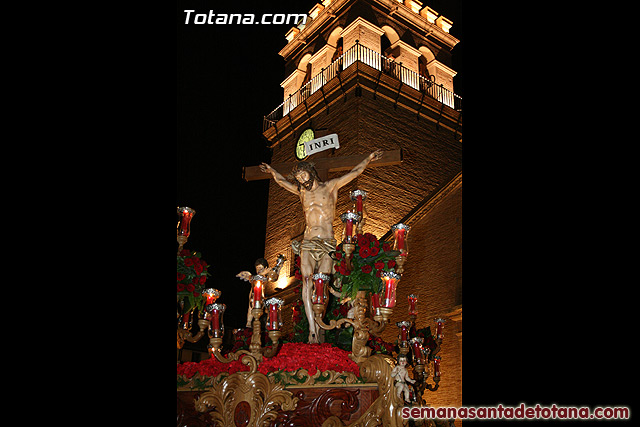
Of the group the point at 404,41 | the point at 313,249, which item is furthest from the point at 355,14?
the point at 313,249

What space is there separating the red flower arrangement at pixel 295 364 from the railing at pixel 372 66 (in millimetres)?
14562

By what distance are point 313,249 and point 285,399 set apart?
253 centimetres

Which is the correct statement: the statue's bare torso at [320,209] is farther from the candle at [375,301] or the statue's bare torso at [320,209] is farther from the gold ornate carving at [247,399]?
the gold ornate carving at [247,399]

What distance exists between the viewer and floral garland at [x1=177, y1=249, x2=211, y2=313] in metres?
7.76

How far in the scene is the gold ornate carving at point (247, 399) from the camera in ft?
21.0

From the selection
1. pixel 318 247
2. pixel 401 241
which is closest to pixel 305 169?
pixel 318 247

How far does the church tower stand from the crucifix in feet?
21.0

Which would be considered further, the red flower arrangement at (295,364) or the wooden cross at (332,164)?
the wooden cross at (332,164)

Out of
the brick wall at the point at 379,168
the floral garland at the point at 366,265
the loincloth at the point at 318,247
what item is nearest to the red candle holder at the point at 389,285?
the floral garland at the point at 366,265

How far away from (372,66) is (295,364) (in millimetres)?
15240

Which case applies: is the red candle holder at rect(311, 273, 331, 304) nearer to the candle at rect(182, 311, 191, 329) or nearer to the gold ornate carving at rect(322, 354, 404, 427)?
the gold ornate carving at rect(322, 354, 404, 427)

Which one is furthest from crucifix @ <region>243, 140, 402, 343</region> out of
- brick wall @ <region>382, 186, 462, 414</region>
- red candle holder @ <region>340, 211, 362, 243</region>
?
brick wall @ <region>382, 186, 462, 414</region>

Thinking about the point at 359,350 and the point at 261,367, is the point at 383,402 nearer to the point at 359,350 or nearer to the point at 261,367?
the point at 359,350

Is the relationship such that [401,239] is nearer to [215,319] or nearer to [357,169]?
[357,169]
